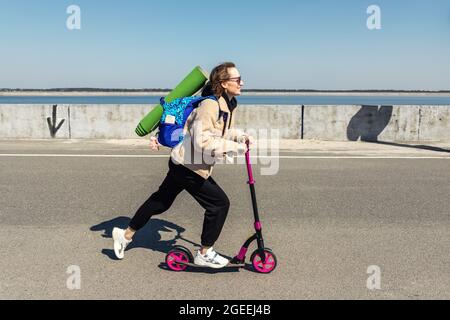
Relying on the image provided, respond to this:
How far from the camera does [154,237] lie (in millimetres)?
4523

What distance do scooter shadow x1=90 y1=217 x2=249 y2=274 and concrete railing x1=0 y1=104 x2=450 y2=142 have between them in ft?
26.8

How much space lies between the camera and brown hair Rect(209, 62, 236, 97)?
129 inches

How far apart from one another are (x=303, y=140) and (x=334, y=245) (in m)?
8.50

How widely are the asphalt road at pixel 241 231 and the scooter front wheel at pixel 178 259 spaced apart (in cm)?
10

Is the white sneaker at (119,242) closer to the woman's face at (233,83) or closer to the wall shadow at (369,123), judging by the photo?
the woman's face at (233,83)

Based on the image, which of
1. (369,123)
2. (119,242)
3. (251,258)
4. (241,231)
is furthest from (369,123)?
(119,242)

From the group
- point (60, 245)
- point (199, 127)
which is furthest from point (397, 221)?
point (60, 245)

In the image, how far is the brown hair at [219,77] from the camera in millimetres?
3287

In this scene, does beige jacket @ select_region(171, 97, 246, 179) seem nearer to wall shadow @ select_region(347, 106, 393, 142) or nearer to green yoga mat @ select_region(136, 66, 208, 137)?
green yoga mat @ select_region(136, 66, 208, 137)

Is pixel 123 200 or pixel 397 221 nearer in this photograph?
pixel 397 221

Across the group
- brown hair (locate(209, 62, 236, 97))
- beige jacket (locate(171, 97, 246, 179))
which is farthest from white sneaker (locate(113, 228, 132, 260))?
brown hair (locate(209, 62, 236, 97))
